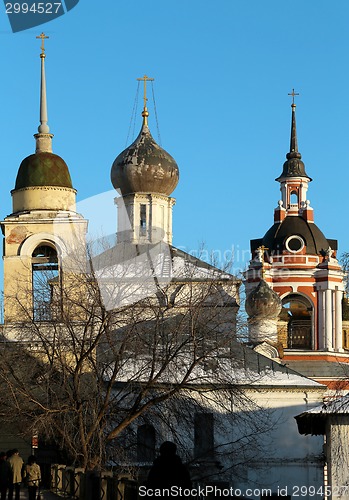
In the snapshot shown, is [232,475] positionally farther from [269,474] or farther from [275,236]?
[275,236]

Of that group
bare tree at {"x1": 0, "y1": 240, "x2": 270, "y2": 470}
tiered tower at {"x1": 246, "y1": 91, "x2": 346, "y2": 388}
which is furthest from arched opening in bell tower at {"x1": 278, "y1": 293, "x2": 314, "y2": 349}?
bare tree at {"x1": 0, "y1": 240, "x2": 270, "y2": 470}

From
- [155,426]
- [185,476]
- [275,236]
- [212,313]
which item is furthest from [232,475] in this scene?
[275,236]

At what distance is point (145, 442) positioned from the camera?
3559 centimetres

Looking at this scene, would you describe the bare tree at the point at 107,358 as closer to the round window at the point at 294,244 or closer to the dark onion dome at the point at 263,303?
the dark onion dome at the point at 263,303

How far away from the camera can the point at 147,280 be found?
122 ft

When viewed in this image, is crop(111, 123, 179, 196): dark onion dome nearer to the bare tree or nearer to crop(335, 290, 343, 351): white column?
crop(335, 290, 343, 351): white column

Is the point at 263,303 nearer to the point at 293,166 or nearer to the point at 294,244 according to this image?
the point at 294,244

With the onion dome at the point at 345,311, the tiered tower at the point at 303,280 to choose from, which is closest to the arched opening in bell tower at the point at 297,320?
the tiered tower at the point at 303,280

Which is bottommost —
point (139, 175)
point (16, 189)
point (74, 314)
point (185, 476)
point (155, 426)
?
point (185, 476)

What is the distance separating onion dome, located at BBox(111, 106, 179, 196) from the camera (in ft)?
188

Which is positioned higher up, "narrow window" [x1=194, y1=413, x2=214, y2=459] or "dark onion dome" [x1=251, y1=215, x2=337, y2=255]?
"dark onion dome" [x1=251, y1=215, x2=337, y2=255]

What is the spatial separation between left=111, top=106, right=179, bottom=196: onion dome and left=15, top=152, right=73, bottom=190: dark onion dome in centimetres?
1607

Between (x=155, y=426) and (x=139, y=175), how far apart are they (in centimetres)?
2336

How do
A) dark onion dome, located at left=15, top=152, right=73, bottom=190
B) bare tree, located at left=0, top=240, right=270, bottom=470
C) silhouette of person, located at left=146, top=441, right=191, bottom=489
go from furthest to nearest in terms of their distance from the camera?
1. dark onion dome, located at left=15, top=152, right=73, bottom=190
2. bare tree, located at left=0, top=240, right=270, bottom=470
3. silhouette of person, located at left=146, top=441, right=191, bottom=489
